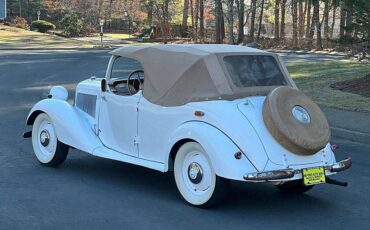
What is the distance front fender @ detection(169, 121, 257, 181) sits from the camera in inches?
223

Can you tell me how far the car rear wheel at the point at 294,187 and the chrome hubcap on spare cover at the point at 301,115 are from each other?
86cm

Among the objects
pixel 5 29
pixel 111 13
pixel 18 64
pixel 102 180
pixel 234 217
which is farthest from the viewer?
pixel 111 13

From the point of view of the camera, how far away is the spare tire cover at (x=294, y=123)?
5781 millimetres

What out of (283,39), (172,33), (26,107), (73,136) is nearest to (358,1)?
(26,107)

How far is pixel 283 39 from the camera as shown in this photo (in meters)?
51.9

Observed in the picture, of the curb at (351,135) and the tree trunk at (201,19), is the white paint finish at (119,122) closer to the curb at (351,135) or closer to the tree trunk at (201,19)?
the curb at (351,135)

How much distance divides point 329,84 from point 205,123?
11751 mm

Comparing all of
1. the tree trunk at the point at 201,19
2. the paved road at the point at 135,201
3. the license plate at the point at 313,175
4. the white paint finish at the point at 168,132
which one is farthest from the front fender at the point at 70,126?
the tree trunk at the point at 201,19

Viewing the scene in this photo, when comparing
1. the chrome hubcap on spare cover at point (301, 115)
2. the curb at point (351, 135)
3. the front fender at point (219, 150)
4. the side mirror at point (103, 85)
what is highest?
the side mirror at point (103, 85)

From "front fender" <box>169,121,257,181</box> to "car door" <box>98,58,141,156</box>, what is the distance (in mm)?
1020

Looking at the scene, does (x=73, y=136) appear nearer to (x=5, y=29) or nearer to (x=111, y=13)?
(x=5, y=29)

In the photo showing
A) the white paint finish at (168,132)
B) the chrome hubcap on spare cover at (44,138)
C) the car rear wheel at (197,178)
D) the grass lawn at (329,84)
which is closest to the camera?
the white paint finish at (168,132)

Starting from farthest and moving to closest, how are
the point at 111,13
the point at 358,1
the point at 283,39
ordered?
the point at 111,13 → the point at 283,39 → the point at 358,1

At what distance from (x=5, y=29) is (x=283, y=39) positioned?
28181mm
